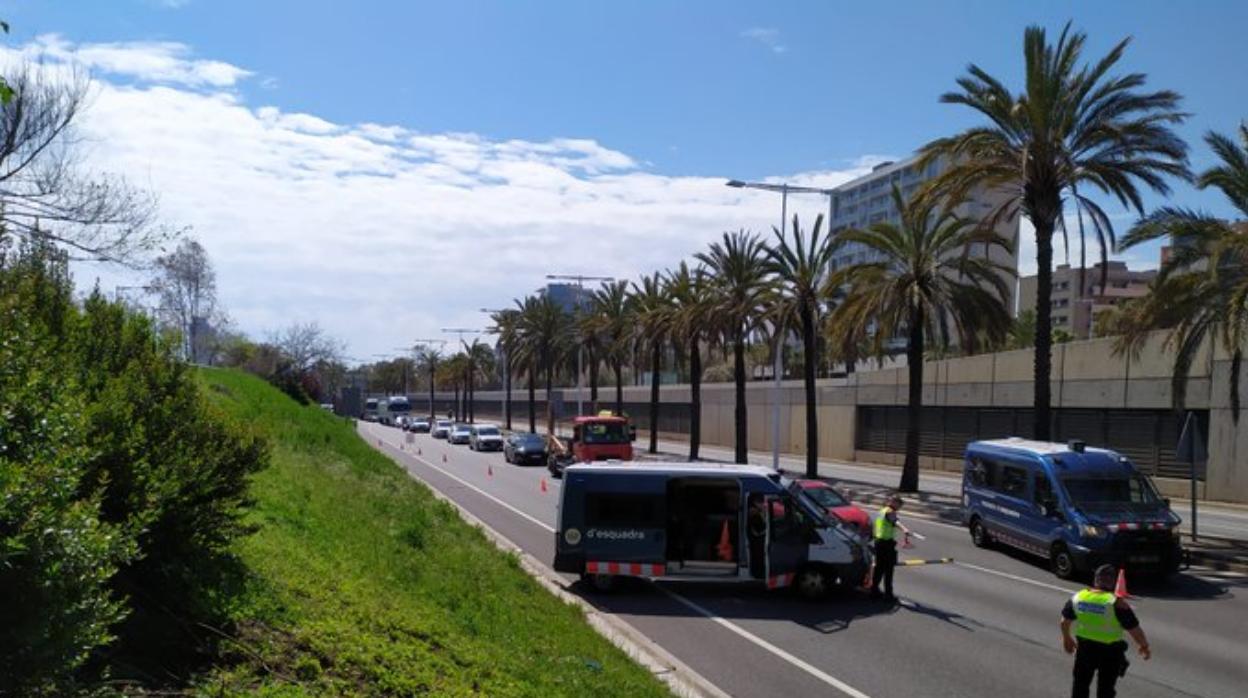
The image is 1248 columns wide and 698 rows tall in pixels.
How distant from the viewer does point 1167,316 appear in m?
22.1

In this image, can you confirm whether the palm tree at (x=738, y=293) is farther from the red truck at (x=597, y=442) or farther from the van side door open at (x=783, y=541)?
the van side door open at (x=783, y=541)

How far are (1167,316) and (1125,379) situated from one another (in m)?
14.2

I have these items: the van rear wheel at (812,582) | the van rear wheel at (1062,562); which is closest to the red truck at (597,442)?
the van rear wheel at (1062,562)

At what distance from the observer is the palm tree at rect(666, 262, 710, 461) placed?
48125 mm

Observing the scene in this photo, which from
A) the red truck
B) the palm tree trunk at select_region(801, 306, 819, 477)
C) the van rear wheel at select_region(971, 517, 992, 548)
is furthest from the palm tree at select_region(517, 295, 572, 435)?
the van rear wheel at select_region(971, 517, 992, 548)

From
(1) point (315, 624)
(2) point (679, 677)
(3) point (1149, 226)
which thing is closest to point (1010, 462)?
(3) point (1149, 226)

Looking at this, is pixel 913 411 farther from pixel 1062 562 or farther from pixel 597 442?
pixel 1062 562

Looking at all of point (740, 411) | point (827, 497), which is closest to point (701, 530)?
point (827, 497)

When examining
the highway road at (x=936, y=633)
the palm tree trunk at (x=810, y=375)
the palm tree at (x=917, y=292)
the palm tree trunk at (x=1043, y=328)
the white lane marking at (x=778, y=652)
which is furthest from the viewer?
the palm tree trunk at (x=810, y=375)

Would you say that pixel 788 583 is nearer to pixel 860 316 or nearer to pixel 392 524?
pixel 392 524

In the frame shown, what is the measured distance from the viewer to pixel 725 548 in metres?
15.7

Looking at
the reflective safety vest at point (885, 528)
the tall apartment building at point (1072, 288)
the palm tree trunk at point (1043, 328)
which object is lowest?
the reflective safety vest at point (885, 528)

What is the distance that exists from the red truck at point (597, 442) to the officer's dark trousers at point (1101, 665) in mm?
33701

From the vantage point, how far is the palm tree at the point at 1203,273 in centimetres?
2105
